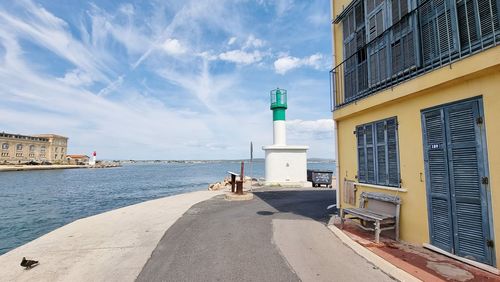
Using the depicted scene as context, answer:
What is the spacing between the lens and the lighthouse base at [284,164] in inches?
837

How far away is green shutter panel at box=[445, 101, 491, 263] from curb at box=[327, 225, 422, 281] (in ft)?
4.21

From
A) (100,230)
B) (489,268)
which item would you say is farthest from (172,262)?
(489,268)

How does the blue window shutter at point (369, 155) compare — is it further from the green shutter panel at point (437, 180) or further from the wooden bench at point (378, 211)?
the green shutter panel at point (437, 180)

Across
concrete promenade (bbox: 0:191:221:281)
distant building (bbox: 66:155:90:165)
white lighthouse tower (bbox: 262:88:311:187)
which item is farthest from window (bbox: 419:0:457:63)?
distant building (bbox: 66:155:90:165)

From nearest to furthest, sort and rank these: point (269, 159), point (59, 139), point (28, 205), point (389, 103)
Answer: point (389, 103) < point (269, 159) < point (28, 205) < point (59, 139)

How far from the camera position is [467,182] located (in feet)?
15.4

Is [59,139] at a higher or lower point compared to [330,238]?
higher

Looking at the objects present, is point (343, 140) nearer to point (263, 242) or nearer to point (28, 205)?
point (263, 242)

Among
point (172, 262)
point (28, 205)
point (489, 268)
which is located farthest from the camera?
point (28, 205)

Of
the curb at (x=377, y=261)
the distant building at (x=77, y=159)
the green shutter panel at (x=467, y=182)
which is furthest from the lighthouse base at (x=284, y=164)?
the distant building at (x=77, y=159)

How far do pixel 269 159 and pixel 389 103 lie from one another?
593 inches

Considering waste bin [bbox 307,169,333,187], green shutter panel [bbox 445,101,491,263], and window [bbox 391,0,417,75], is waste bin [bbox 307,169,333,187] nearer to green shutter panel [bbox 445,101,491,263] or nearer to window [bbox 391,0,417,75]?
window [bbox 391,0,417,75]

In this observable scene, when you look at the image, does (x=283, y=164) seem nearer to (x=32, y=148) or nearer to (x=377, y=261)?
(x=377, y=261)

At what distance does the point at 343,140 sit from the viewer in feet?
29.3
